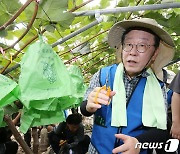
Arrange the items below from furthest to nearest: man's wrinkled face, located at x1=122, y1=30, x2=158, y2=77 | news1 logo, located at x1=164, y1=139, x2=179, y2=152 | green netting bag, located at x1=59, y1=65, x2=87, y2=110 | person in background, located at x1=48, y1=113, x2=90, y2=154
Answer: person in background, located at x1=48, y1=113, x2=90, y2=154, news1 logo, located at x1=164, y1=139, x2=179, y2=152, man's wrinkled face, located at x1=122, y1=30, x2=158, y2=77, green netting bag, located at x1=59, y1=65, x2=87, y2=110

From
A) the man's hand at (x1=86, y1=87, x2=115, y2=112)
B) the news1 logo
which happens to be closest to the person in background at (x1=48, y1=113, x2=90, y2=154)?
the news1 logo

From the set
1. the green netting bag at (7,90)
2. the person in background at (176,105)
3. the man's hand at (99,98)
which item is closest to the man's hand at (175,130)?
the person in background at (176,105)

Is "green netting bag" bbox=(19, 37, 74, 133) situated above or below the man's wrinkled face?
below

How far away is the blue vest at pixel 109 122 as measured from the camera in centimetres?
130

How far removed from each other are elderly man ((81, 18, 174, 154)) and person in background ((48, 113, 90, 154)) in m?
1.66

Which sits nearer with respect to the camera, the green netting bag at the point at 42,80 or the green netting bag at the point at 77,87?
the green netting bag at the point at 42,80

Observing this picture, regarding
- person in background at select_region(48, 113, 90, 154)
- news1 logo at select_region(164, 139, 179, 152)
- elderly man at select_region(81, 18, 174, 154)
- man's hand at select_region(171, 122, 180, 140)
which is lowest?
person in background at select_region(48, 113, 90, 154)

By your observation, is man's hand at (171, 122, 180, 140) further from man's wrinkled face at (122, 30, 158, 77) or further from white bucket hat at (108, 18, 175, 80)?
man's wrinkled face at (122, 30, 158, 77)

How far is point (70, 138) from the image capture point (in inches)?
127

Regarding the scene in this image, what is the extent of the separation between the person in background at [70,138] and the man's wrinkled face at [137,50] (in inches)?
72.9

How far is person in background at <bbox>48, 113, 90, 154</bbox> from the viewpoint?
3.08m

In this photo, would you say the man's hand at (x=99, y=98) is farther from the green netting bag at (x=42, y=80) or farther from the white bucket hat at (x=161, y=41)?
the white bucket hat at (x=161, y=41)

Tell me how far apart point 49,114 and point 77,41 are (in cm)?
102

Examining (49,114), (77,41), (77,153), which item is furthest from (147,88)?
(77,153)
